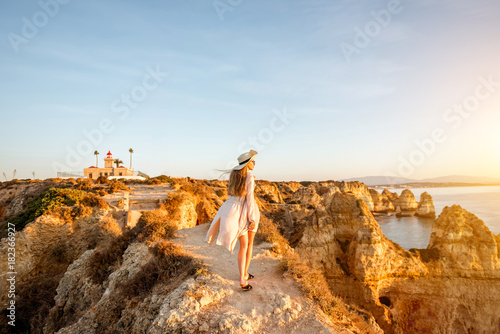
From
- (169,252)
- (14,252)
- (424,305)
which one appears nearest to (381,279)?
(424,305)

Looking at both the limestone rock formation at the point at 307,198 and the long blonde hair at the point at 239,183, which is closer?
the long blonde hair at the point at 239,183

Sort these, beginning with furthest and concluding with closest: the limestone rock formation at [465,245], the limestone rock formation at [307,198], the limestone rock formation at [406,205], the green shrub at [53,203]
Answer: the limestone rock formation at [406,205] → the limestone rock formation at [307,198] → the green shrub at [53,203] → the limestone rock formation at [465,245]

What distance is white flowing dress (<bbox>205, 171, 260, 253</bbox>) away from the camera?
5.16 meters

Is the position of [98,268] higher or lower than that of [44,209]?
lower

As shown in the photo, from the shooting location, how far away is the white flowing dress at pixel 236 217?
5160mm

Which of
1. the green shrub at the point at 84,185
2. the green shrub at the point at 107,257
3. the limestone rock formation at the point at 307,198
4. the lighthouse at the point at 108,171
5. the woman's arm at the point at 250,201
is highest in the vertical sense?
the lighthouse at the point at 108,171

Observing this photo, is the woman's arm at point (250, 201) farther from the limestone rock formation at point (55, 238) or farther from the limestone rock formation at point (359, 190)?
the limestone rock formation at point (359, 190)

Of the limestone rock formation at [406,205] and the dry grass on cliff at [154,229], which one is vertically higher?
the dry grass on cliff at [154,229]

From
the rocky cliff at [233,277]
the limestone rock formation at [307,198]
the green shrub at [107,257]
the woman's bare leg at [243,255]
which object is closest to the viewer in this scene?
the rocky cliff at [233,277]

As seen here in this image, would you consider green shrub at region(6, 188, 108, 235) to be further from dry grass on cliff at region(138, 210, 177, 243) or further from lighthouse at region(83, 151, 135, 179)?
lighthouse at region(83, 151, 135, 179)

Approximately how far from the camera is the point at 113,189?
25.7 meters

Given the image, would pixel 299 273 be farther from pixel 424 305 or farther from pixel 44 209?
pixel 44 209

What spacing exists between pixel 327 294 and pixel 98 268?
7.35 meters

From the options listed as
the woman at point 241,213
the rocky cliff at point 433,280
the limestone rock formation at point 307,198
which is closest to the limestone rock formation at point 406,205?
the limestone rock formation at point 307,198
